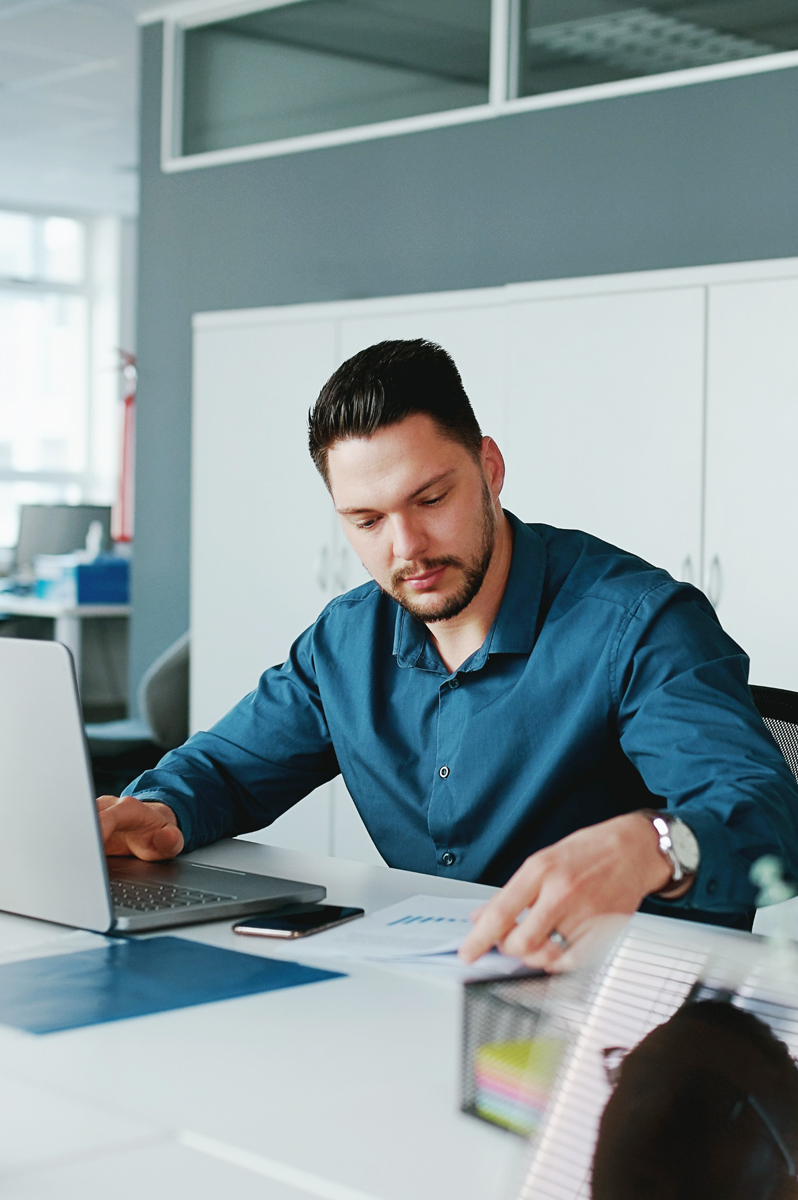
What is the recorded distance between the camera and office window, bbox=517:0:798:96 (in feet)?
11.0

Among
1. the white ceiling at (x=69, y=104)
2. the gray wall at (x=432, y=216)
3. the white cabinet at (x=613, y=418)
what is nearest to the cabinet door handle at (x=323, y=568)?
the white cabinet at (x=613, y=418)

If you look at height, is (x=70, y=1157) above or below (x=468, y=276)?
below

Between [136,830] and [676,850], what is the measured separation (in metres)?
0.70

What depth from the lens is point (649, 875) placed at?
3.83ft

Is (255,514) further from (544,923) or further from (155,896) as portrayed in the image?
(544,923)

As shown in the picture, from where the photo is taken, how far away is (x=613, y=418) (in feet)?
10.1

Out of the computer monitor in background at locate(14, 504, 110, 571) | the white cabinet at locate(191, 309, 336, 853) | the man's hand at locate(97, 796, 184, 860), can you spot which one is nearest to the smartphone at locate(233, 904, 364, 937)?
the man's hand at locate(97, 796, 184, 860)

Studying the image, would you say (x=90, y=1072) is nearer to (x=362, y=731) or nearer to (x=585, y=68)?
(x=362, y=731)

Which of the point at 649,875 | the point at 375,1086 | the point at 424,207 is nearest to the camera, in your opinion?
the point at 375,1086

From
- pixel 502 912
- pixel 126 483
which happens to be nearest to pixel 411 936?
pixel 502 912

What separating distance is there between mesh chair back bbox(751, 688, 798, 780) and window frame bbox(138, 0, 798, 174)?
2053 millimetres

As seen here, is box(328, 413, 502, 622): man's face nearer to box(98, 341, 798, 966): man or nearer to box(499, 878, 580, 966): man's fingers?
box(98, 341, 798, 966): man

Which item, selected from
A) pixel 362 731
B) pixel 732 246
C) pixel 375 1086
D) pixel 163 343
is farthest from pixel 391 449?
pixel 163 343

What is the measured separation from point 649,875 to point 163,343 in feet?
13.2
